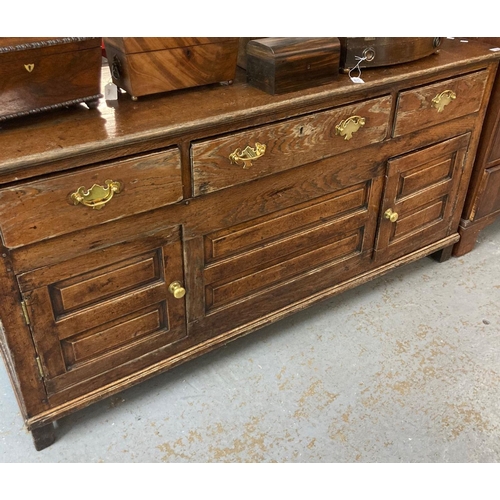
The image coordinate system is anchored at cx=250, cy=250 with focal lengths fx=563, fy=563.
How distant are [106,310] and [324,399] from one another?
748 millimetres

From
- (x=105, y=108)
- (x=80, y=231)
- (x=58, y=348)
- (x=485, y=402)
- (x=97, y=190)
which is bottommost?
(x=485, y=402)

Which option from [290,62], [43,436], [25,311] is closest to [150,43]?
[290,62]

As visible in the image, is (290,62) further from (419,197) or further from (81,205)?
(419,197)

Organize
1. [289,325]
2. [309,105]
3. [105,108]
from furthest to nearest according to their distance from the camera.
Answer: [289,325] → [309,105] → [105,108]

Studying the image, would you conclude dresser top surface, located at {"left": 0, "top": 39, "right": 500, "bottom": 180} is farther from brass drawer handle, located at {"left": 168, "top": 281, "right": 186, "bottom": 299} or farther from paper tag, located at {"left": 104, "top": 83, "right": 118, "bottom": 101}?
brass drawer handle, located at {"left": 168, "top": 281, "right": 186, "bottom": 299}

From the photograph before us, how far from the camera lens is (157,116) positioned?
140cm

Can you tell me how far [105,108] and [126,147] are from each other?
18 cm

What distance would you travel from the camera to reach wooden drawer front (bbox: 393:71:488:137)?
1.83 metres

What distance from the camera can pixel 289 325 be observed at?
208 centimetres

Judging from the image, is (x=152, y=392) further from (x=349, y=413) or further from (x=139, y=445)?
(x=349, y=413)

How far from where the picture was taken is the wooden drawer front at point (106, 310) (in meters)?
1.41

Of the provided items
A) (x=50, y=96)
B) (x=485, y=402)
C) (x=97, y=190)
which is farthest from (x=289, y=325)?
(x=50, y=96)

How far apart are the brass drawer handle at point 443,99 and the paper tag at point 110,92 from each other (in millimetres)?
1059

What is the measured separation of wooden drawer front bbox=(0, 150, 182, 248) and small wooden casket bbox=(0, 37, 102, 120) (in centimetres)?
20
